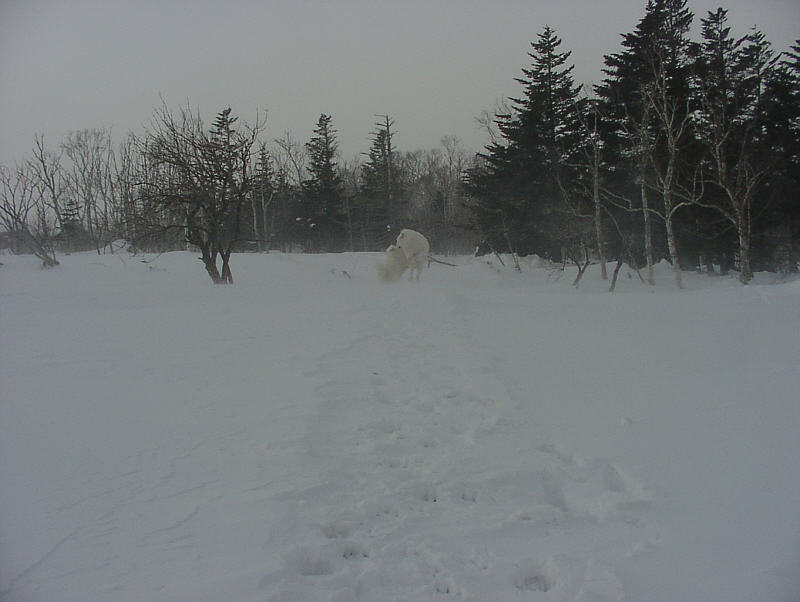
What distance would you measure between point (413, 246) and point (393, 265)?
3.64 feet

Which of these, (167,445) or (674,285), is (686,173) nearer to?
(674,285)

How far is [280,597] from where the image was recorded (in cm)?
178

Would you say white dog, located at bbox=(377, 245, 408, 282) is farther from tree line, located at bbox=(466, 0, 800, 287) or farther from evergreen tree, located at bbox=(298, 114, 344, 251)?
evergreen tree, located at bbox=(298, 114, 344, 251)

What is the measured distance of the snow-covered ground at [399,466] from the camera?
193 centimetres

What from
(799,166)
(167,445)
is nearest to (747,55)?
(799,166)

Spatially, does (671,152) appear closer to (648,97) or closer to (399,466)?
(648,97)

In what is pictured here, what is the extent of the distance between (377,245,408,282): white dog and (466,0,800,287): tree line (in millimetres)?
8023

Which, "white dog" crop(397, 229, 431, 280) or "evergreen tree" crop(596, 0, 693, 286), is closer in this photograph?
"white dog" crop(397, 229, 431, 280)

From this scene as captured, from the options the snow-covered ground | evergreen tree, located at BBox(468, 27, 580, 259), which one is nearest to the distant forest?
evergreen tree, located at BBox(468, 27, 580, 259)

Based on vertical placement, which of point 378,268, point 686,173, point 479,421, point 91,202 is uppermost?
point 91,202

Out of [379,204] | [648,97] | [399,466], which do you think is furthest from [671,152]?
[379,204]

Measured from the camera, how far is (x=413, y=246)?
17.4 m

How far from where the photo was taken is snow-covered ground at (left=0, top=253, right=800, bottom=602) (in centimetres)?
193

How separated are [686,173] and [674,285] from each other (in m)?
5.15
